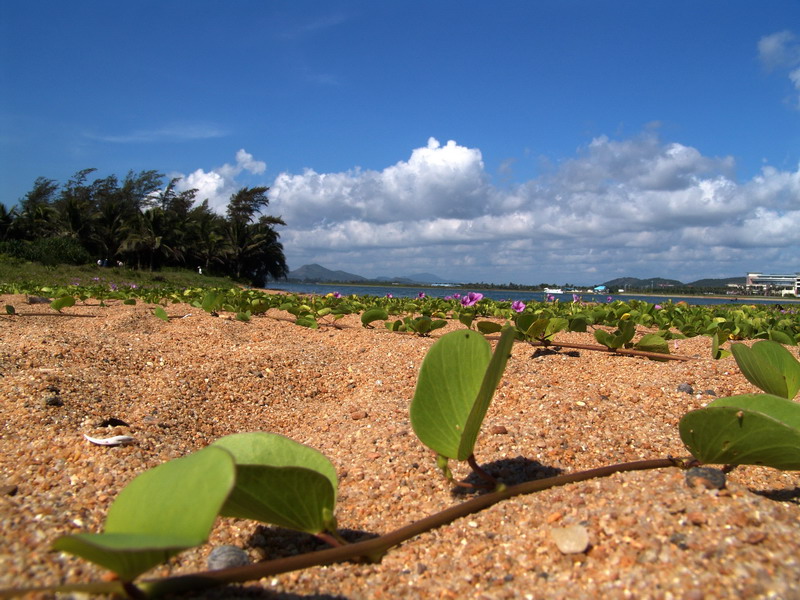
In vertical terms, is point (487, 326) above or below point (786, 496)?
above

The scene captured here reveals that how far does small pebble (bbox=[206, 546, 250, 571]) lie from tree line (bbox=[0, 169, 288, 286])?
23256 millimetres

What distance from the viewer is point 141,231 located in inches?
1106

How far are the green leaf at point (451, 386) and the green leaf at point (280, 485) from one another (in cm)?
17

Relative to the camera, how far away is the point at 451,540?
0.85 m

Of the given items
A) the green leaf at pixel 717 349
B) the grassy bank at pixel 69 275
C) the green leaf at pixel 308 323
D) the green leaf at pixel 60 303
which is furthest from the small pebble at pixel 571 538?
the grassy bank at pixel 69 275

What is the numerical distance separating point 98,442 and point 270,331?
2.15m

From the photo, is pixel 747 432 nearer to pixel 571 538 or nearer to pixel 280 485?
pixel 571 538

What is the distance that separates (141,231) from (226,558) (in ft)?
99.7

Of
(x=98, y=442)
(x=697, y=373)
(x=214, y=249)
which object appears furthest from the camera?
(x=214, y=249)

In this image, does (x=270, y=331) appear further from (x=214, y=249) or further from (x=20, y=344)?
(x=214, y=249)

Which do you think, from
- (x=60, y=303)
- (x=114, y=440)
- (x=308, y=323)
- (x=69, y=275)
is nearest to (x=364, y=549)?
(x=114, y=440)

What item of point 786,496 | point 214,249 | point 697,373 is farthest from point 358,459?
point 214,249

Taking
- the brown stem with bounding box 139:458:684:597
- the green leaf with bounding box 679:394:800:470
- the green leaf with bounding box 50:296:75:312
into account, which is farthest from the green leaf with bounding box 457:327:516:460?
the green leaf with bounding box 50:296:75:312

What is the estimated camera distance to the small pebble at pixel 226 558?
785 millimetres
